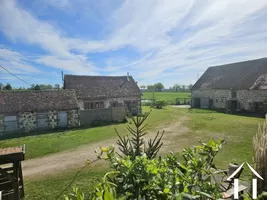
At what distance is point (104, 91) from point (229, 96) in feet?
63.8

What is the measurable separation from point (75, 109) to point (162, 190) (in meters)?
18.9

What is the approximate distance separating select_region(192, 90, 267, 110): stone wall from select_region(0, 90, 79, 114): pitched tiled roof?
23.1 m

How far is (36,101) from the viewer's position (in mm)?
18000

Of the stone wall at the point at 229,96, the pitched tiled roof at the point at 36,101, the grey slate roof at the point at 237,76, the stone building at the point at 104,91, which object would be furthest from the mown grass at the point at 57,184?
the grey slate roof at the point at 237,76

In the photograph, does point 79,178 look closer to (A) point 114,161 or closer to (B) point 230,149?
(A) point 114,161

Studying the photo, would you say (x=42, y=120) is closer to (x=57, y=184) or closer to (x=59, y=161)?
(x=59, y=161)

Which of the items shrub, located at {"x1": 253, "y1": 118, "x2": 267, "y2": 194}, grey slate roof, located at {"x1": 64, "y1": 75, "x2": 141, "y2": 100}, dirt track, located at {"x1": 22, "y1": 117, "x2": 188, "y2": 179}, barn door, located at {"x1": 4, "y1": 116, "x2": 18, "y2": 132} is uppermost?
grey slate roof, located at {"x1": 64, "y1": 75, "x2": 141, "y2": 100}

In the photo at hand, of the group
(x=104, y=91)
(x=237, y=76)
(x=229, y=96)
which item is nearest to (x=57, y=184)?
(x=104, y=91)

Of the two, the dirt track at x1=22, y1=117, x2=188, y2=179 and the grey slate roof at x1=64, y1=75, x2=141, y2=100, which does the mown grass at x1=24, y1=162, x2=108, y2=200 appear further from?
the grey slate roof at x1=64, y1=75, x2=141, y2=100

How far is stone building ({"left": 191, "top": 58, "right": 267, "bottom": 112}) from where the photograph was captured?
958 inches

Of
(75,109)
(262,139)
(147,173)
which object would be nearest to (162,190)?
(147,173)

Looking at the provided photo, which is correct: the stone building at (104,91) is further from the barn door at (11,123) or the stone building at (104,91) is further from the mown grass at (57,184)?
the mown grass at (57,184)

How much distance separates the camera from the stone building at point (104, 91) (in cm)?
2274

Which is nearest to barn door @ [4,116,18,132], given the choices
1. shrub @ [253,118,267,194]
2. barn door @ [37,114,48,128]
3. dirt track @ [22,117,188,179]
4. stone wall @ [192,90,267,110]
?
barn door @ [37,114,48,128]
